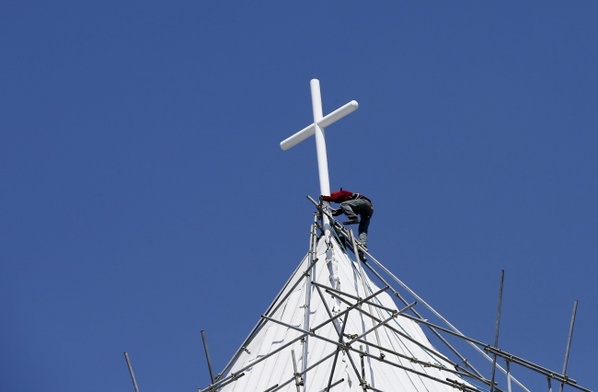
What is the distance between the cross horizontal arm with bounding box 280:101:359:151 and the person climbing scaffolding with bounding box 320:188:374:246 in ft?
5.19

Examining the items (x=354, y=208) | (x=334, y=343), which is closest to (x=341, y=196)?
(x=354, y=208)

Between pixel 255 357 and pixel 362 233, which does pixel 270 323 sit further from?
pixel 362 233

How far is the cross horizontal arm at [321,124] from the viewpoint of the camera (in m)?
28.0

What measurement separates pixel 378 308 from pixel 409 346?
812 millimetres

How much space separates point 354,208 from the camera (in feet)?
89.0

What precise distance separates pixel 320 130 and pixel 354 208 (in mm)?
1898

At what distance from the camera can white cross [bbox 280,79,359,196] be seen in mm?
27438

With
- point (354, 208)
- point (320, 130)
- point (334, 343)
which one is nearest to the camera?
point (334, 343)

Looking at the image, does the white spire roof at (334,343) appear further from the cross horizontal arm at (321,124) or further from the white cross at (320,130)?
the cross horizontal arm at (321,124)

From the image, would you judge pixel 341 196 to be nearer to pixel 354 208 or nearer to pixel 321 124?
pixel 354 208

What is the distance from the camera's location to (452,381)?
23.0m

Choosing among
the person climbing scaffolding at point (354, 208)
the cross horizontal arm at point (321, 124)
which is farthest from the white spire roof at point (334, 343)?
the cross horizontal arm at point (321, 124)

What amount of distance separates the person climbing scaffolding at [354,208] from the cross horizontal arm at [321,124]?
1583 millimetres

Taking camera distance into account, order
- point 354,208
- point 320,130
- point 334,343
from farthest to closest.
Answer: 1. point 320,130
2. point 354,208
3. point 334,343
